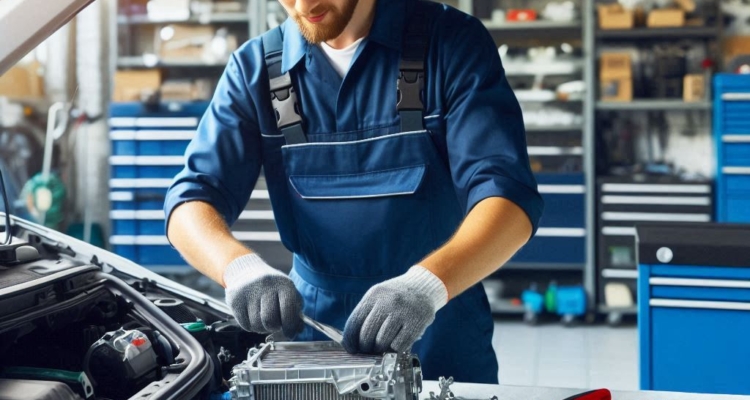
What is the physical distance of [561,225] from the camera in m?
5.08

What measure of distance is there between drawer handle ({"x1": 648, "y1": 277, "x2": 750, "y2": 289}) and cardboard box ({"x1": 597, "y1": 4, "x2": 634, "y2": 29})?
287 cm

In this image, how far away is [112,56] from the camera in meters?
5.51

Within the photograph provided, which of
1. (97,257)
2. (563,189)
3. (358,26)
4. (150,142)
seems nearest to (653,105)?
(563,189)

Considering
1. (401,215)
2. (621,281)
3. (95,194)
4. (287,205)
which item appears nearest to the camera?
(401,215)

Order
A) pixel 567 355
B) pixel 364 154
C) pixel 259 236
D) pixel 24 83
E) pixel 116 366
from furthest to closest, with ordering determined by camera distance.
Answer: pixel 24 83 → pixel 259 236 → pixel 567 355 → pixel 364 154 → pixel 116 366

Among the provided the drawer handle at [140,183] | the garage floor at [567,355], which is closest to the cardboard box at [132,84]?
the drawer handle at [140,183]

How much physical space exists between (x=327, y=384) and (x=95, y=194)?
4981 mm

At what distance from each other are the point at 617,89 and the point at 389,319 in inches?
164

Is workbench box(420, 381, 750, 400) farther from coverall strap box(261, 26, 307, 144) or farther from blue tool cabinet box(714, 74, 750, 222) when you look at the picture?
blue tool cabinet box(714, 74, 750, 222)

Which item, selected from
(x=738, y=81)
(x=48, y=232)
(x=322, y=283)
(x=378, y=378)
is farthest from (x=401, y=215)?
(x=738, y=81)

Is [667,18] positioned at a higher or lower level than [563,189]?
higher

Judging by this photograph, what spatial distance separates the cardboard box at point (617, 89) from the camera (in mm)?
5031

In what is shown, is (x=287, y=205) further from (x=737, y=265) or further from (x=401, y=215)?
(x=737, y=265)

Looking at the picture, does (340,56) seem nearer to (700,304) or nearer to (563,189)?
(700,304)
